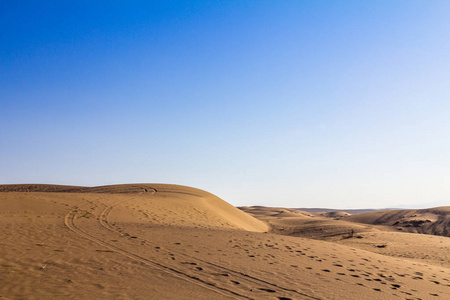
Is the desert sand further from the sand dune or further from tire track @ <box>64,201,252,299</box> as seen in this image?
the sand dune

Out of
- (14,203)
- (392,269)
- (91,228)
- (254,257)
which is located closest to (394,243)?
(392,269)

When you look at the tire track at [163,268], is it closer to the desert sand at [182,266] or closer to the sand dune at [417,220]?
the desert sand at [182,266]

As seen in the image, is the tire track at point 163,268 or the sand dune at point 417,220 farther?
the sand dune at point 417,220

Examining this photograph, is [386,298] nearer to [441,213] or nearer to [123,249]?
[123,249]

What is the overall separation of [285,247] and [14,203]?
16.4m

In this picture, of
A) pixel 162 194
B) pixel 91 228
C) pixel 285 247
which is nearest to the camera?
pixel 285 247

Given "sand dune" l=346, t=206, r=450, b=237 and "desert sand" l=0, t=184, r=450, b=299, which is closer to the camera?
"desert sand" l=0, t=184, r=450, b=299

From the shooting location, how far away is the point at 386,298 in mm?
6324

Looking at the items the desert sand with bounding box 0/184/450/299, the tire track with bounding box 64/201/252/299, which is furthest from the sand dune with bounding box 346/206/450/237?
the tire track with bounding box 64/201/252/299

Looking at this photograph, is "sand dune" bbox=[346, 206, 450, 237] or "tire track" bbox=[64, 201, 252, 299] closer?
"tire track" bbox=[64, 201, 252, 299]

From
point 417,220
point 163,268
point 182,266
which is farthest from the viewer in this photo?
point 417,220

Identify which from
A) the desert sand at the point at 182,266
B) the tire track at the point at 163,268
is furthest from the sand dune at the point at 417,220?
the tire track at the point at 163,268

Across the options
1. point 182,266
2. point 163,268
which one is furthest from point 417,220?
point 163,268

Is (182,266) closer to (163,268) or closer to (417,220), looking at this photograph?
(163,268)
